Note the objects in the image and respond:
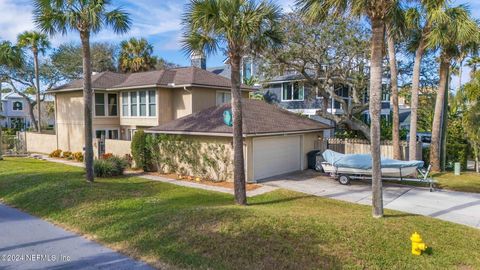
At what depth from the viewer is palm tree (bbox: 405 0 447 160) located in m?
16.1

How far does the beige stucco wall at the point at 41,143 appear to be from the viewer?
28.4 meters

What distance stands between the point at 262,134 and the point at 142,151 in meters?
7.61

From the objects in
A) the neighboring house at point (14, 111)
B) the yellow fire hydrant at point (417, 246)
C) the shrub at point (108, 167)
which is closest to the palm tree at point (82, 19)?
the shrub at point (108, 167)

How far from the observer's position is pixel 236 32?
10.5 m

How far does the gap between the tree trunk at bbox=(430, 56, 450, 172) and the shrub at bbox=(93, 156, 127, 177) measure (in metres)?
16.3

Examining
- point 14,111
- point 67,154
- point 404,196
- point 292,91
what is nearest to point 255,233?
point 404,196

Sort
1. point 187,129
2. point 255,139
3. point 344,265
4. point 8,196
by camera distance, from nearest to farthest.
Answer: point 344,265 < point 8,196 < point 255,139 < point 187,129

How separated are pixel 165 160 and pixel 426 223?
13042 mm

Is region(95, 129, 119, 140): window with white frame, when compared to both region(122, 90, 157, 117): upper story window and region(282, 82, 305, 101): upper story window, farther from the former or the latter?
region(282, 82, 305, 101): upper story window

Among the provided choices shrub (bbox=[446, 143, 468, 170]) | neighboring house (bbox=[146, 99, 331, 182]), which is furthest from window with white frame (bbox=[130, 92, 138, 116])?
shrub (bbox=[446, 143, 468, 170])

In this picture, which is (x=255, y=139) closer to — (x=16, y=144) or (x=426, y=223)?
(x=426, y=223)

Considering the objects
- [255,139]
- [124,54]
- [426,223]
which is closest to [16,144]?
[124,54]

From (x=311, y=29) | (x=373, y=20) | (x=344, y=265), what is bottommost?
(x=344, y=265)

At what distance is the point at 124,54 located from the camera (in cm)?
3650
